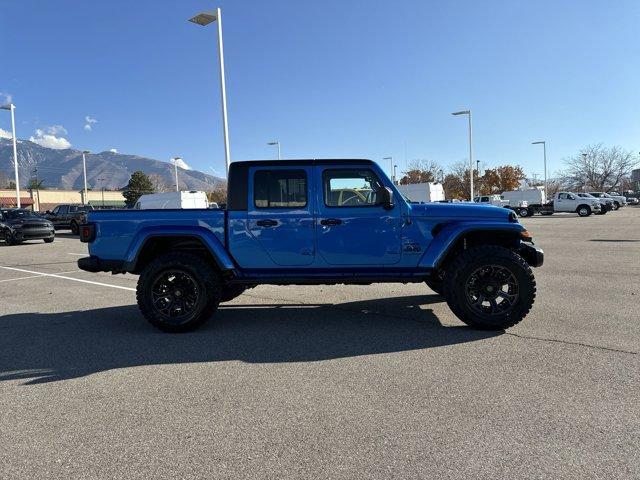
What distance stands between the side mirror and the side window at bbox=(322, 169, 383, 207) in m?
0.07

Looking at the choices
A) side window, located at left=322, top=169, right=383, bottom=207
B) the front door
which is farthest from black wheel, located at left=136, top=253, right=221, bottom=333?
side window, located at left=322, top=169, right=383, bottom=207

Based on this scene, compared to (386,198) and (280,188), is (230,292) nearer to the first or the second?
(280,188)

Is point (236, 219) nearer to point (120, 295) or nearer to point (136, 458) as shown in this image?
point (136, 458)

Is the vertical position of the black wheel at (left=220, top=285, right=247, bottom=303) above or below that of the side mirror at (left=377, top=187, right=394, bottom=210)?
below

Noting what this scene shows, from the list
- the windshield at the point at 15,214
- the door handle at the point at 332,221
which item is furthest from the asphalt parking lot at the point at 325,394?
the windshield at the point at 15,214

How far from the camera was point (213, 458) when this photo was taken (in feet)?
9.09

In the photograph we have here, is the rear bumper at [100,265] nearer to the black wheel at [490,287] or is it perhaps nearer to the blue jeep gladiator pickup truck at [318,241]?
the blue jeep gladiator pickup truck at [318,241]

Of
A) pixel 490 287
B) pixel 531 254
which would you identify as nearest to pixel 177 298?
pixel 490 287

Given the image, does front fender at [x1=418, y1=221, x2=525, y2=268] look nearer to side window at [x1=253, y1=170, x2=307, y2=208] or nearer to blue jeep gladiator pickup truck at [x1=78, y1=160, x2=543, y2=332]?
blue jeep gladiator pickup truck at [x1=78, y1=160, x2=543, y2=332]

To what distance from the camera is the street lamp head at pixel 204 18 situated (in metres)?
15.4

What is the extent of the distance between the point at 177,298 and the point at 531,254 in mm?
4334

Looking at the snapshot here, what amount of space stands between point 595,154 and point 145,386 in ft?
275

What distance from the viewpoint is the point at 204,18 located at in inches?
612

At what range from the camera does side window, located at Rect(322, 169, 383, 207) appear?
553 centimetres
